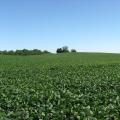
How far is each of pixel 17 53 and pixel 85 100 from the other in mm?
90424

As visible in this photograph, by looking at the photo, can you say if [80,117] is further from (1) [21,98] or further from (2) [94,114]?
(1) [21,98]

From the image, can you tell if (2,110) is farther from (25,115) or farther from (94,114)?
(94,114)

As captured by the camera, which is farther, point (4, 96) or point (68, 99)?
point (4, 96)

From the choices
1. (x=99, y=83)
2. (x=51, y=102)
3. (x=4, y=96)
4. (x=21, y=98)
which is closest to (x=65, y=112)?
(x=51, y=102)

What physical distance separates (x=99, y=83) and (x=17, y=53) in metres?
84.2

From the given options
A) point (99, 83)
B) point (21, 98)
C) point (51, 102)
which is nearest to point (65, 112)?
point (51, 102)

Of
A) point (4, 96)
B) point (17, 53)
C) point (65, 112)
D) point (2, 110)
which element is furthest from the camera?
point (17, 53)

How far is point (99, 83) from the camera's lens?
72.5 feet

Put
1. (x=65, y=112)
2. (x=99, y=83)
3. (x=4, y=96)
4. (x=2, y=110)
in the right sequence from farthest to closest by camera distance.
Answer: (x=99, y=83)
(x=4, y=96)
(x=2, y=110)
(x=65, y=112)

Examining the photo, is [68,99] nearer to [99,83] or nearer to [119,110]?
[119,110]

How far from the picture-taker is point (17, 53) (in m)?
105

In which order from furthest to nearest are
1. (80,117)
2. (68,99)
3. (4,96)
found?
(4,96), (68,99), (80,117)

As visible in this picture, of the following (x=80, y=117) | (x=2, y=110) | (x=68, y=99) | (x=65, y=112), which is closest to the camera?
(x=80, y=117)

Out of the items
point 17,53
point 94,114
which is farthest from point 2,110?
point 17,53
